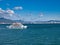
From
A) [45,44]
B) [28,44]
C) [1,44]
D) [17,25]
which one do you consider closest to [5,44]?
[1,44]

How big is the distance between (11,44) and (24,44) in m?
2.49

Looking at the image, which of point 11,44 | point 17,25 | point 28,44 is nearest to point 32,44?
point 28,44

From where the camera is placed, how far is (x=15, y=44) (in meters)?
46.0

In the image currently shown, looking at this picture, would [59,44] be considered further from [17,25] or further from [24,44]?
[17,25]

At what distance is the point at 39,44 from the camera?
46.3 metres

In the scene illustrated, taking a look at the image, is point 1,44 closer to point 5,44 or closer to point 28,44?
point 5,44

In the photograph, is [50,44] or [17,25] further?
[17,25]

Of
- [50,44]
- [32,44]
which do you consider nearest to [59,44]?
[50,44]

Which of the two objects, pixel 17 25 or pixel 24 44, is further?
pixel 17 25

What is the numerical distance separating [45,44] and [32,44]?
2500mm

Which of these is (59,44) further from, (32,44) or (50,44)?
(32,44)

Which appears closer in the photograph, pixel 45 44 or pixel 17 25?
pixel 45 44

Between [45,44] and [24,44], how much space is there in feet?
13.2

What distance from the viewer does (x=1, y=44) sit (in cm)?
4566
